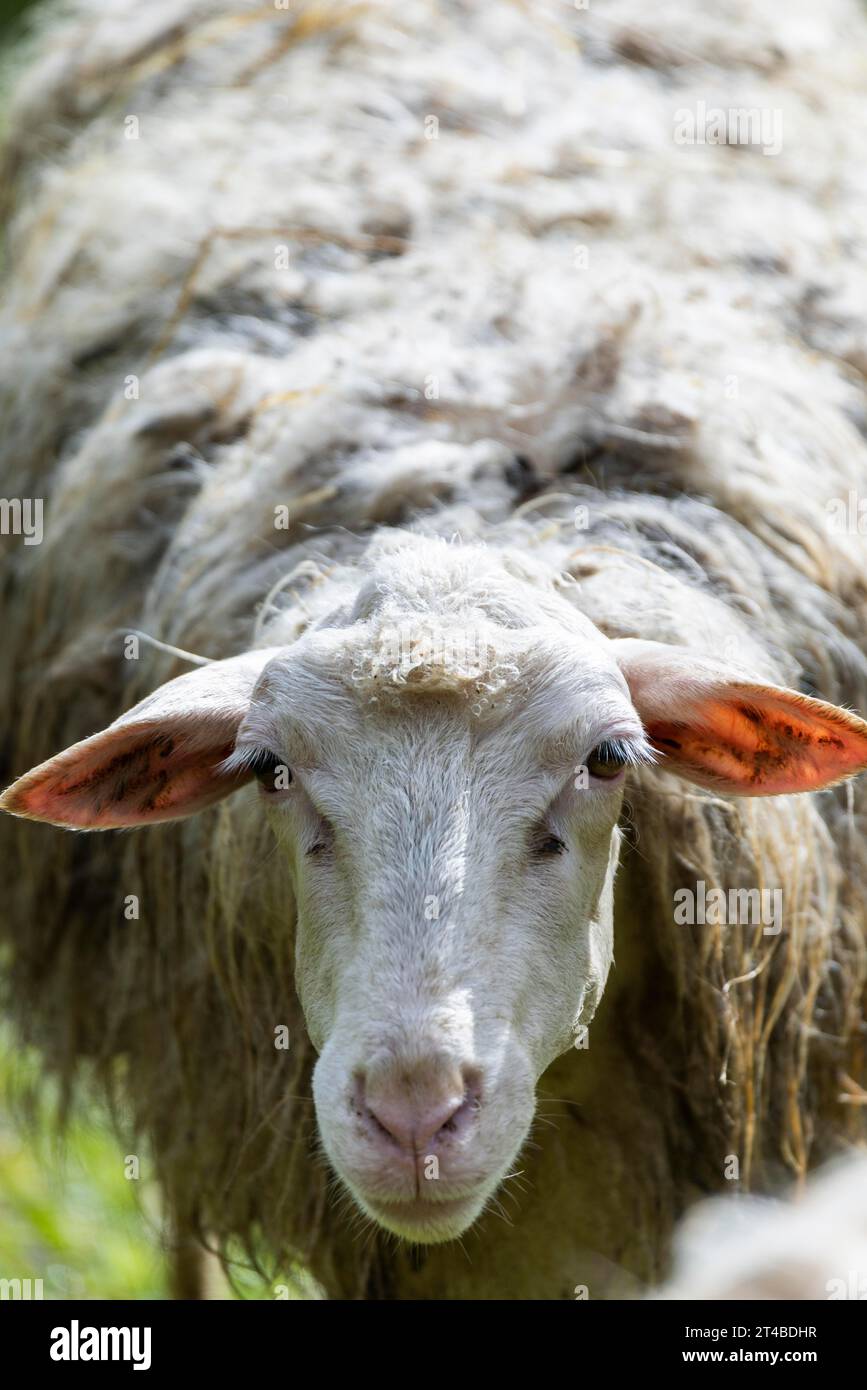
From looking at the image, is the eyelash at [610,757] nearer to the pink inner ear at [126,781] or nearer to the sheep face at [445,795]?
the sheep face at [445,795]

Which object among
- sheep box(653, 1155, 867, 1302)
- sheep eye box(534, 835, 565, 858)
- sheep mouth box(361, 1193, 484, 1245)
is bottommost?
sheep mouth box(361, 1193, 484, 1245)

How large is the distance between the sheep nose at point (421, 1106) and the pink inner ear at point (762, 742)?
2.63ft

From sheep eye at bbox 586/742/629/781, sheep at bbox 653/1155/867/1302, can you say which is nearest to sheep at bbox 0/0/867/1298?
sheep eye at bbox 586/742/629/781

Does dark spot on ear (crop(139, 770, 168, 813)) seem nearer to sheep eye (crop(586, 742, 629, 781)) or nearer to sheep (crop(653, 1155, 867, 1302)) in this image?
sheep eye (crop(586, 742, 629, 781))

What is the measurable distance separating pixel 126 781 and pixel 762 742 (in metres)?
1.11

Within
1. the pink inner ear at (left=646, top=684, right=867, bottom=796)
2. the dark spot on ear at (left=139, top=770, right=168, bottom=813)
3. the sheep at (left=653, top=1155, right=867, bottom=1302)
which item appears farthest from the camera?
the dark spot on ear at (left=139, top=770, right=168, bottom=813)

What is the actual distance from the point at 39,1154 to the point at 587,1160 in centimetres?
255

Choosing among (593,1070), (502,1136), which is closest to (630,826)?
(593,1070)

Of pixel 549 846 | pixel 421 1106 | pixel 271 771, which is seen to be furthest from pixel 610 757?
pixel 421 1106

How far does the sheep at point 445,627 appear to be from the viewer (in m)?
2.96

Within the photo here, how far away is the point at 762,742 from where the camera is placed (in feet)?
10.5

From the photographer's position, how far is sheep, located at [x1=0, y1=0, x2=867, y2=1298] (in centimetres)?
296

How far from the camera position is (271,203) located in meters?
4.80

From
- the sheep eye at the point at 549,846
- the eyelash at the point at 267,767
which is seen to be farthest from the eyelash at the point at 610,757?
the eyelash at the point at 267,767
